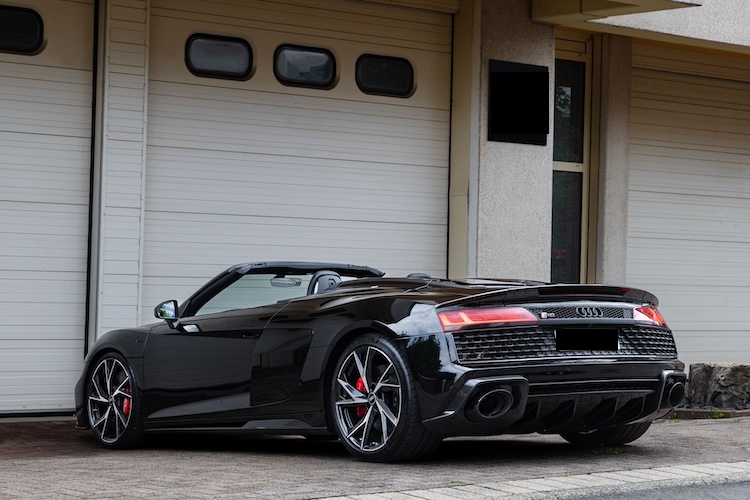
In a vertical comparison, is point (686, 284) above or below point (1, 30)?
below

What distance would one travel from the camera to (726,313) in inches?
637

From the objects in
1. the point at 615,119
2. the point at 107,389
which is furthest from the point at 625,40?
the point at 107,389

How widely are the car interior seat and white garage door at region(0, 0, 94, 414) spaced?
3.91 metres

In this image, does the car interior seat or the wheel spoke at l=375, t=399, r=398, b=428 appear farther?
the car interior seat

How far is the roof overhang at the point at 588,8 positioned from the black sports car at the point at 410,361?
5490 millimetres

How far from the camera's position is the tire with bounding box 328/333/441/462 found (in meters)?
6.81

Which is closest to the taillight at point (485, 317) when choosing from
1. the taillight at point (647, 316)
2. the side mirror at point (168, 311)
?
the taillight at point (647, 316)

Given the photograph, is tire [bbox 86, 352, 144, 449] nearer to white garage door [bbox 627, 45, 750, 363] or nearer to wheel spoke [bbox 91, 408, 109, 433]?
wheel spoke [bbox 91, 408, 109, 433]

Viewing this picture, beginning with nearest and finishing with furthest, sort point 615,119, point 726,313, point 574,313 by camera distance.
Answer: point 574,313 < point 615,119 < point 726,313

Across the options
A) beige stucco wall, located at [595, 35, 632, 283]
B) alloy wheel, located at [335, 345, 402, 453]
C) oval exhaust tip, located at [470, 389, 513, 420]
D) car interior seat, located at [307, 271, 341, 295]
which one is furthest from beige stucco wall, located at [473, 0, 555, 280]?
oval exhaust tip, located at [470, 389, 513, 420]

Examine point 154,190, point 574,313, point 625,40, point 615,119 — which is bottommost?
point 574,313

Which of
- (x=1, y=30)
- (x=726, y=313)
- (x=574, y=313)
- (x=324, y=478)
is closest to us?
(x=324, y=478)

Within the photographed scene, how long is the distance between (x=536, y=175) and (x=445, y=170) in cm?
93

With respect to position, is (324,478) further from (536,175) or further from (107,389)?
(536,175)
